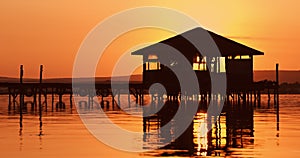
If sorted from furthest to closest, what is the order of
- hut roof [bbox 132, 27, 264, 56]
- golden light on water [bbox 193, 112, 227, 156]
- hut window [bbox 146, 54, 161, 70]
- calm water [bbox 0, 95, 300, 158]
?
hut window [bbox 146, 54, 161, 70], hut roof [bbox 132, 27, 264, 56], golden light on water [bbox 193, 112, 227, 156], calm water [bbox 0, 95, 300, 158]

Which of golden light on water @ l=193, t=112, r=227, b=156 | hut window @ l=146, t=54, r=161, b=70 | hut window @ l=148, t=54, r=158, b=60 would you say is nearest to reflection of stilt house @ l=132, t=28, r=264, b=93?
hut window @ l=148, t=54, r=158, b=60

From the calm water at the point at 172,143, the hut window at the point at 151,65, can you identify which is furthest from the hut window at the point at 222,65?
the calm water at the point at 172,143

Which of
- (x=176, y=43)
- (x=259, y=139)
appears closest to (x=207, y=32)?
(x=176, y=43)

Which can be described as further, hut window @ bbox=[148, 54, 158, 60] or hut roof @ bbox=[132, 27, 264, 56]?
hut window @ bbox=[148, 54, 158, 60]

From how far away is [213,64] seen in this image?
178 feet

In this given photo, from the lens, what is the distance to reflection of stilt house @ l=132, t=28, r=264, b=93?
175 ft

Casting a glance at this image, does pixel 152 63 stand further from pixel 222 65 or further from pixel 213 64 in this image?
pixel 222 65

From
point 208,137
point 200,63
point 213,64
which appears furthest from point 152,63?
point 208,137

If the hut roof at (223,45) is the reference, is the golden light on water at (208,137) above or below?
below

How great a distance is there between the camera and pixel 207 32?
178 ft

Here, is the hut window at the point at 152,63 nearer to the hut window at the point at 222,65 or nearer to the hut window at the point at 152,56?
the hut window at the point at 152,56

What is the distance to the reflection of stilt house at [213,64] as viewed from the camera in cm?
5322

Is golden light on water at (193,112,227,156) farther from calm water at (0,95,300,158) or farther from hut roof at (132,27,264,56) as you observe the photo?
hut roof at (132,27,264,56)

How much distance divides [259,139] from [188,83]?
30831 millimetres
